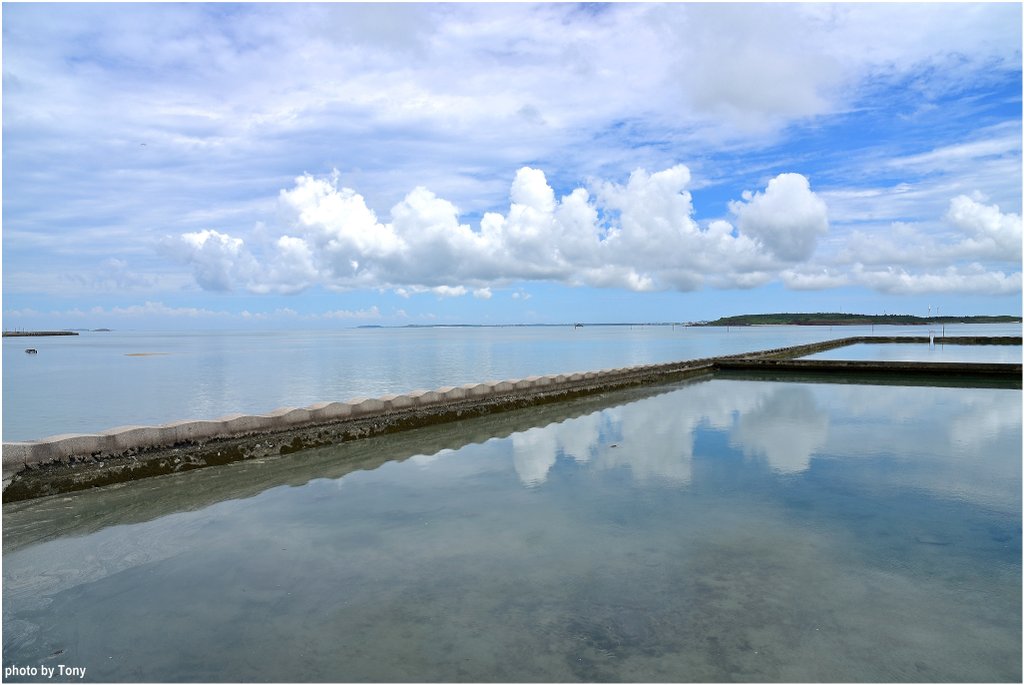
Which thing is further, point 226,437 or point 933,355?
point 933,355

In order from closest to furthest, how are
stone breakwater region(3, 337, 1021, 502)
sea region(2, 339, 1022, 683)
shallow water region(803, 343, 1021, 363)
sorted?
sea region(2, 339, 1022, 683) < stone breakwater region(3, 337, 1021, 502) < shallow water region(803, 343, 1021, 363)

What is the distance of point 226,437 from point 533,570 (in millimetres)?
5250

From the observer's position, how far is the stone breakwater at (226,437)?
6.39 m

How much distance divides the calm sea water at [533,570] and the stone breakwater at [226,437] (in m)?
0.24

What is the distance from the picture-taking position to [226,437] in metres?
8.02

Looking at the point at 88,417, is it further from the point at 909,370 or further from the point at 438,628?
the point at 909,370

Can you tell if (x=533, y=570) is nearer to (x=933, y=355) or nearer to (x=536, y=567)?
(x=536, y=567)

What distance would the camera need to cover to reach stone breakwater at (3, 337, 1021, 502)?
6.39 m

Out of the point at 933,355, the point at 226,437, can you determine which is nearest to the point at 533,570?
the point at 226,437

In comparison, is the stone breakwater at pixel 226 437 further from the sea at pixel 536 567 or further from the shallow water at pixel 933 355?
the shallow water at pixel 933 355

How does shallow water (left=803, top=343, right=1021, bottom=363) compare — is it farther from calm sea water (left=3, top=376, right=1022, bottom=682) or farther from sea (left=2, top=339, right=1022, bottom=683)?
calm sea water (left=3, top=376, right=1022, bottom=682)

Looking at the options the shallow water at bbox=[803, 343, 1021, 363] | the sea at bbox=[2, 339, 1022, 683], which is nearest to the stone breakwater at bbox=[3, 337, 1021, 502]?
the sea at bbox=[2, 339, 1022, 683]

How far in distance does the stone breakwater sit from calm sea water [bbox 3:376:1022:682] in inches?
9.6

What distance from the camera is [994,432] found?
10.4 m
